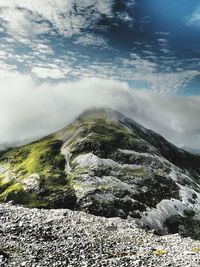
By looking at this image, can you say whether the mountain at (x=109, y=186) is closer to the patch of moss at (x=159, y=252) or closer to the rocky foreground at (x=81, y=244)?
the rocky foreground at (x=81, y=244)

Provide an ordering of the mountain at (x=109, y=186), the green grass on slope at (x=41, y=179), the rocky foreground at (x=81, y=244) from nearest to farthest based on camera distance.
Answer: the rocky foreground at (x=81, y=244) → the mountain at (x=109, y=186) → the green grass on slope at (x=41, y=179)

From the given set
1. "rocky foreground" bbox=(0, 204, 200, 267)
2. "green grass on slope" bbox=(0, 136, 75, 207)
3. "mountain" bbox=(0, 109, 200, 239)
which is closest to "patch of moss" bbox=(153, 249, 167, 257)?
"rocky foreground" bbox=(0, 204, 200, 267)

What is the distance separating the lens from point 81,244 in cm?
5484

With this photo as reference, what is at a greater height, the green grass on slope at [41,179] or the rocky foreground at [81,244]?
the rocky foreground at [81,244]

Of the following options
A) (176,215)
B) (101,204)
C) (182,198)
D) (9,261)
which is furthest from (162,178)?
(9,261)

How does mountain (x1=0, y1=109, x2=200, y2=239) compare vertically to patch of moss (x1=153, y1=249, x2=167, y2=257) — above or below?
below

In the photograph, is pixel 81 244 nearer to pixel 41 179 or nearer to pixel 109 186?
pixel 109 186

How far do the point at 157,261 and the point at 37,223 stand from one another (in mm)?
26934

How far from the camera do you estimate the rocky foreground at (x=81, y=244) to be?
46344 mm

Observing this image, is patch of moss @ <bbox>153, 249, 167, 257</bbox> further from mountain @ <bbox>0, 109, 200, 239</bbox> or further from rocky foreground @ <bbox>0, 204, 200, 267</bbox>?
mountain @ <bbox>0, 109, 200, 239</bbox>

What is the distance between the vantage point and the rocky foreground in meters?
46.3

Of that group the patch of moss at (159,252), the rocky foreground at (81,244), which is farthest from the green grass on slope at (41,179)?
the patch of moss at (159,252)

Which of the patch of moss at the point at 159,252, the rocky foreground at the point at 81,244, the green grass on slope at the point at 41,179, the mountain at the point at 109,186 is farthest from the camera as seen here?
the green grass on slope at the point at 41,179

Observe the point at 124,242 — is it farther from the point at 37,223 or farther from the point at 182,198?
the point at 182,198
